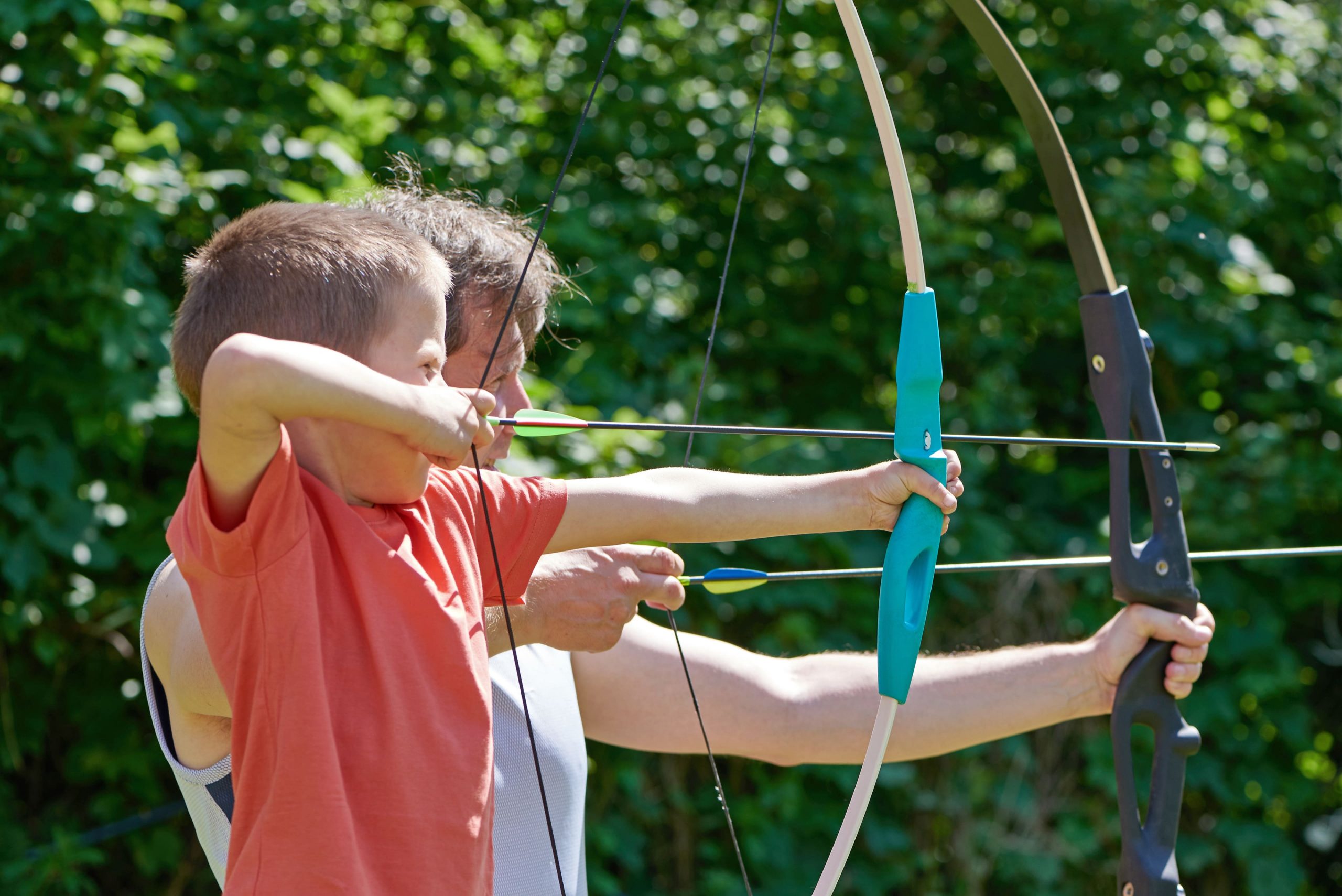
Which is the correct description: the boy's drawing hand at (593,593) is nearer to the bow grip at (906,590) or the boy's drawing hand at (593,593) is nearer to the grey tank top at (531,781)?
the grey tank top at (531,781)

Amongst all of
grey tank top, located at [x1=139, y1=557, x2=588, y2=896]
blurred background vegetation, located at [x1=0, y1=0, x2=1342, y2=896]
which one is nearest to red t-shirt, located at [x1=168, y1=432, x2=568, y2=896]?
grey tank top, located at [x1=139, y1=557, x2=588, y2=896]

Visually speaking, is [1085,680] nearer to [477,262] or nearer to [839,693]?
[839,693]

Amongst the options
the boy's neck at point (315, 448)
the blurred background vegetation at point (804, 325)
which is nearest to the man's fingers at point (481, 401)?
the boy's neck at point (315, 448)

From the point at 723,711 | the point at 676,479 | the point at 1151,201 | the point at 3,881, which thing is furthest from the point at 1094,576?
the point at 3,881

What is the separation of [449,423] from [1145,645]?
3.21 feet

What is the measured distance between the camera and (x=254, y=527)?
81 cm

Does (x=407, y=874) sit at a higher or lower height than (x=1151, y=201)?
higher

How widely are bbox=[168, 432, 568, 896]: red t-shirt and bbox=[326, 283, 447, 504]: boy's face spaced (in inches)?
1.0

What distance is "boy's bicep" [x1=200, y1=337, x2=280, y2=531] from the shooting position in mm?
766

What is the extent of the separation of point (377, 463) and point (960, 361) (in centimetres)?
237

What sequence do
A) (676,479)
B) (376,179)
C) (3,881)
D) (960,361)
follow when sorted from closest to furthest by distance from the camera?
(676,479) < (3,881) < (376,179) < (960,361)

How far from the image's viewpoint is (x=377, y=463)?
91 centimetres

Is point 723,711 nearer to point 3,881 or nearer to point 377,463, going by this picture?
point 377,463

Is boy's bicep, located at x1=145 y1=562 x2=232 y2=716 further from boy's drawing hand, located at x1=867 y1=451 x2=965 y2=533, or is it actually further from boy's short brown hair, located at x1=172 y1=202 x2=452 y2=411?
boy's drawing hand, located at x1=867 y1=451 x2=965 y2=533
